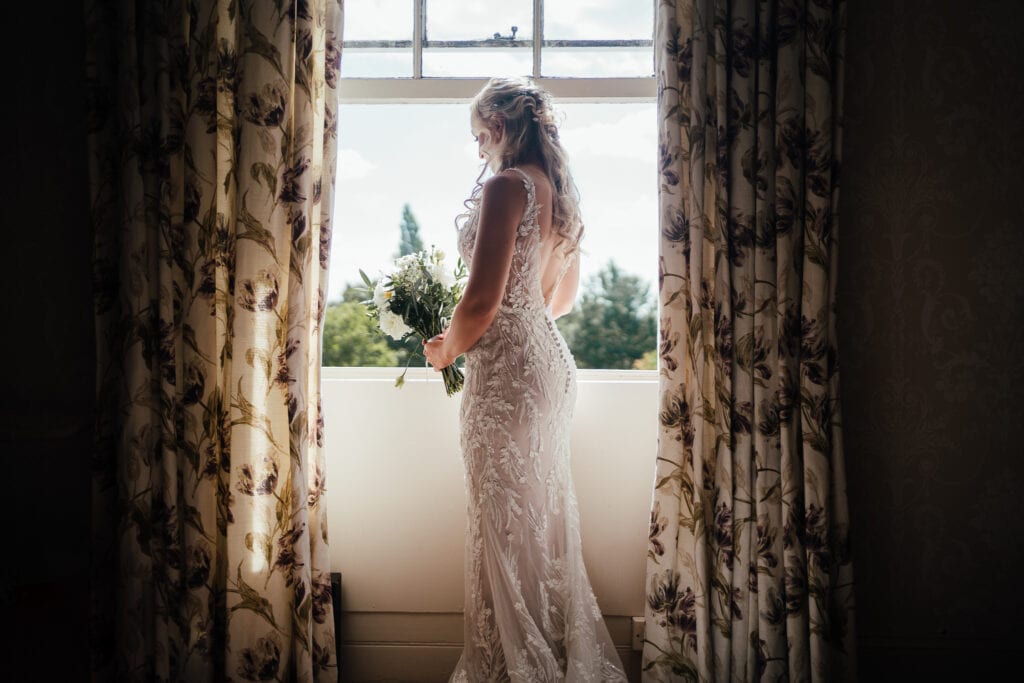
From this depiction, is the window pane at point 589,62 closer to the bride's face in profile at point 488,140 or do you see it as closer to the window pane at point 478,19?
the window pane at point 478,19

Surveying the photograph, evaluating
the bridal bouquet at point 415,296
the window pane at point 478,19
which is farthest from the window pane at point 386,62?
the bridal bouquet at point 415,296

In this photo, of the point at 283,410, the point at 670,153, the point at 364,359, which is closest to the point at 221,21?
the point at 283,410

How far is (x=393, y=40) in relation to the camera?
224cm

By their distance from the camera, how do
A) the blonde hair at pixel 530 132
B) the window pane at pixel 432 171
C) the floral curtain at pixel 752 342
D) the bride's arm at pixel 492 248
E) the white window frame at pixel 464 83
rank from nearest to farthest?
1. the bride's arm at pixel 492 248
2. the blonde hair at pixel 530 132
3. the floral curtain at pixel 752 342
4. the white window frame at pixel 464 83
5. the window pane at pixel 432 171

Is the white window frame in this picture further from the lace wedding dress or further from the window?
the lace wedding dress

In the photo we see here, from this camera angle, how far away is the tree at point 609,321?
7461mm

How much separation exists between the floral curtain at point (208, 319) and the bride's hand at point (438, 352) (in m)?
0.40

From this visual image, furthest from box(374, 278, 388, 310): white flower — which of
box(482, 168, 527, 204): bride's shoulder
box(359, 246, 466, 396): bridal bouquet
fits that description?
box(482, 168, 527, 204): bride's shoulder

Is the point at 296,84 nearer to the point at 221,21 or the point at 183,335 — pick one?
the point at 221,21

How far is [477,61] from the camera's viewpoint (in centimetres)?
225

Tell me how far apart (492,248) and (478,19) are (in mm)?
1112

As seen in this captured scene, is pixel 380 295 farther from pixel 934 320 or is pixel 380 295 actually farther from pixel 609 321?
pixel 609 321

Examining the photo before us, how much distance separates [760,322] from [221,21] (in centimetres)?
190

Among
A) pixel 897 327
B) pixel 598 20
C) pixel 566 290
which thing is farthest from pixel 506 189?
pixel 897 327
